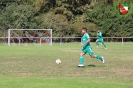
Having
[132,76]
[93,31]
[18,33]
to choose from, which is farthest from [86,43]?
[93,31]

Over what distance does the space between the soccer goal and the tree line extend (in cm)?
395

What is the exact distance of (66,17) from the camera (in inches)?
2235

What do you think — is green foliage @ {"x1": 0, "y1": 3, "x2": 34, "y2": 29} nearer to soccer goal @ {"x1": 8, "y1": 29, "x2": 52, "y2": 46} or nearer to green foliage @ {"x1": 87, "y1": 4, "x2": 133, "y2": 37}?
soccer goal @ {"x1": 8, "y1": 29, "x2": 52, "y2": 46}

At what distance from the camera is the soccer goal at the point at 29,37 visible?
4684 cm

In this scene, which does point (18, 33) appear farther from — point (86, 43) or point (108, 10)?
point (86, 43)

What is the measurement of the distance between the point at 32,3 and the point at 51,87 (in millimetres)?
49039

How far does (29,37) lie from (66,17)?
10.6 meters

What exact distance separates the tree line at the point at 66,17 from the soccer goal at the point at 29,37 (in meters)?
3.95

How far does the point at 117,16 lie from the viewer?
5769 cm

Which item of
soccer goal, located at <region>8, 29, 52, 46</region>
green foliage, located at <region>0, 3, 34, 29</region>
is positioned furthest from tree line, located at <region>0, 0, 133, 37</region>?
soccer goal, located at <region>8, 29, 52, 46</region>

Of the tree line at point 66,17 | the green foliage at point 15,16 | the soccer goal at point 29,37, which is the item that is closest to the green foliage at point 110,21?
the tree line at point 66,17

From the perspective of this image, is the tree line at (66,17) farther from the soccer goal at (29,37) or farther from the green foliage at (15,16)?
the soccer goal at (29,37)

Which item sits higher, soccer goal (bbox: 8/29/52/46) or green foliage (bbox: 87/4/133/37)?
green foliage (bbox: 87/4/133/37)

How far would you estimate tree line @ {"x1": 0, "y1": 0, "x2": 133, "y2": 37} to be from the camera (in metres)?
54.1
